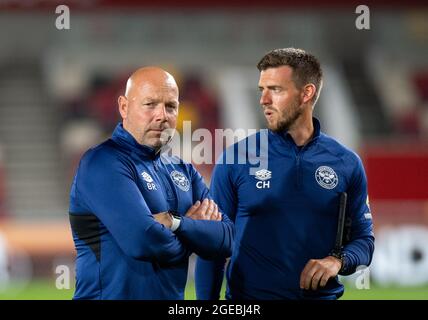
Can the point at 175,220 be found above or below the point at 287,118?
below

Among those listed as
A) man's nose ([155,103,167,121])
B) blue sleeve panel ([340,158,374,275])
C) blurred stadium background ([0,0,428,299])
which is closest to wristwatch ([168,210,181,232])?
man's nose ([155,103,167,121])

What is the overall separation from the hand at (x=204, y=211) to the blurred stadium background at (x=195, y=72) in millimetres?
9710

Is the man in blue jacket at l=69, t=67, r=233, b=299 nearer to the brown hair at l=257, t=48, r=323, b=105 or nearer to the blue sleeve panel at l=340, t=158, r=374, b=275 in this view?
the brown hair at l=257, t=48, r=323, b=105

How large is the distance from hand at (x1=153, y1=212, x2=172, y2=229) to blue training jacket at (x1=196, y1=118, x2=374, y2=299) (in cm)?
55

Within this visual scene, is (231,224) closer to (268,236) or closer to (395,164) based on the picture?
(268,236)

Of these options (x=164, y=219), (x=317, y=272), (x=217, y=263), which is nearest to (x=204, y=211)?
(x=164, y=219)

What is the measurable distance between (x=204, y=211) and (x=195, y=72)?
1332 cm

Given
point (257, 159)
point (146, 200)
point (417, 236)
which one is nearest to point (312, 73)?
point (257, 159)

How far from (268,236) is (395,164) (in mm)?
9846

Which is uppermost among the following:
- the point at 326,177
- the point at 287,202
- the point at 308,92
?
the point at 308,92

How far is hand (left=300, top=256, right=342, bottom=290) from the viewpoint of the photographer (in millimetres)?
4098

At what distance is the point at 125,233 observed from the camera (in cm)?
372

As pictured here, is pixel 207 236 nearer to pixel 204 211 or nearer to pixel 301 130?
pixel 204 211

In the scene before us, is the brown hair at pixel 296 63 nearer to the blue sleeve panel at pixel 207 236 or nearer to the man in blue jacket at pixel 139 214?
the man in blue jacket at pixel 139 214
